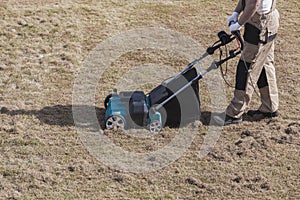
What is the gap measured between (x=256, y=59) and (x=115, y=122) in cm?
170

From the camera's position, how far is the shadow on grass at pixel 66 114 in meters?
6.84

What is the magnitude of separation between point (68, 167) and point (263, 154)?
6.71ft

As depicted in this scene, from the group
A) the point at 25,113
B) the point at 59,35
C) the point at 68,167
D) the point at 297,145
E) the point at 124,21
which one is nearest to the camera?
the point at 68,167

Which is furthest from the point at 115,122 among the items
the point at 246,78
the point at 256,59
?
the point at 256,59

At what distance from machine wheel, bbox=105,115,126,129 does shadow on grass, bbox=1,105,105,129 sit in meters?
0.16

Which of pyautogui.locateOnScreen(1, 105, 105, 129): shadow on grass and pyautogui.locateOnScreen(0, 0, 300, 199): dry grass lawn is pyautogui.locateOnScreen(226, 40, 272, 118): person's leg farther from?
pyautogui.locateOnScreen(1, 105, 105, 129): shadow on grass

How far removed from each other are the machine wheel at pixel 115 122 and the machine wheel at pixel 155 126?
30 cm

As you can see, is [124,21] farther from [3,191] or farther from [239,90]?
[3,191]

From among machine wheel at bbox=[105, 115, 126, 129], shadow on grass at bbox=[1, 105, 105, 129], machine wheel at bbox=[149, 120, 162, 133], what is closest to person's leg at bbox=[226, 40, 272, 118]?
machine wheel at bbox=[149, 120, 162, 133]

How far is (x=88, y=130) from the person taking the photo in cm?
667

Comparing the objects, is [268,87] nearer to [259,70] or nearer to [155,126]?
[259,70]

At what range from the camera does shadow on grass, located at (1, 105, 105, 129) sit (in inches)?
269

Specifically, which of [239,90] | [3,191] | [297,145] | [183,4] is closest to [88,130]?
[3,191]

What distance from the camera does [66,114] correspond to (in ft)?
23.1
